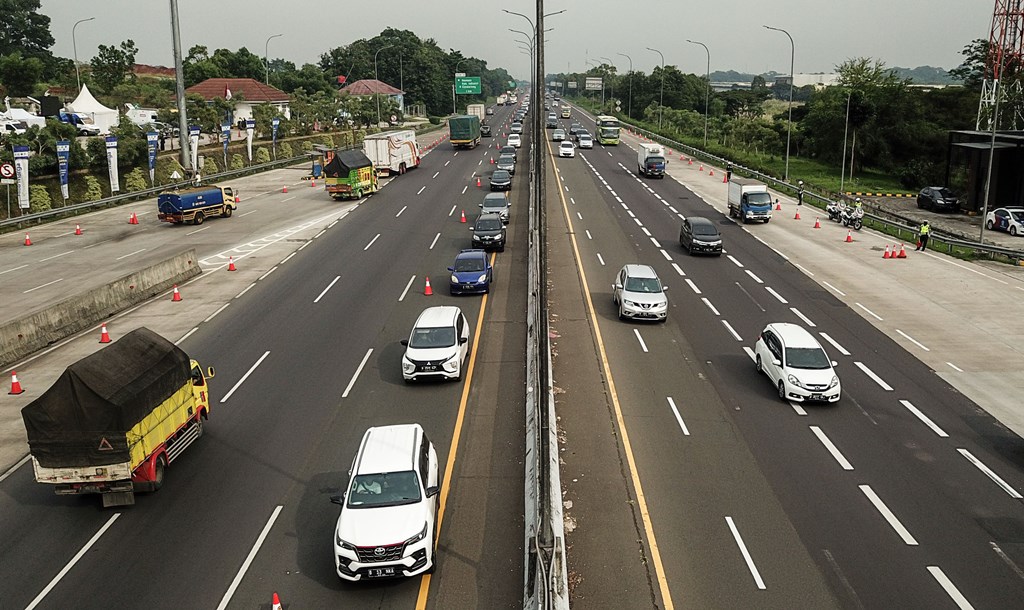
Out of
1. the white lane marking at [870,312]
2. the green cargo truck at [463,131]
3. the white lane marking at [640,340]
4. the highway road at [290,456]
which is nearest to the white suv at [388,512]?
the highway road at [290,456]

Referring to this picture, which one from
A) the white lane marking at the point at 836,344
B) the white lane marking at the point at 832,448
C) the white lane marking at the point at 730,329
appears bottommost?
the white lane marking at the point at 832,448

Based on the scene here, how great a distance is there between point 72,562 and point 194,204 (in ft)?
118

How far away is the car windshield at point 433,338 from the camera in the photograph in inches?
883

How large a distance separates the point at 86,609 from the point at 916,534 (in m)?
14.5

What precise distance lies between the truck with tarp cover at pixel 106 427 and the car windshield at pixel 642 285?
652 inches

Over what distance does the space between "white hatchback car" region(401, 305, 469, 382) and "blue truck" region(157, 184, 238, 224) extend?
28.3m

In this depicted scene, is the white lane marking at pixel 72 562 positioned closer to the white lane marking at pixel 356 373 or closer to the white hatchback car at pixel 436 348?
the white lane marking at pixel 356 373

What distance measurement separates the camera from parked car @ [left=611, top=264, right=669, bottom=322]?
2780 centimetres

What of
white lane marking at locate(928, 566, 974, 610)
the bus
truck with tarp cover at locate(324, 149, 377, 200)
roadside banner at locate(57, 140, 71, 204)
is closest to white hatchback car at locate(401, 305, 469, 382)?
white lane marking at locate(928, 566, 974, 610)

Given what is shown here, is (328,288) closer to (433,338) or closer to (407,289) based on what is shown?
(407,289)

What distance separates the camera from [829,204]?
1981 inches

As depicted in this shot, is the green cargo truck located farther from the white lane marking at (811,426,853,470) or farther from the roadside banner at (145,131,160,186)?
the white lane marking at (811,426,853,470)

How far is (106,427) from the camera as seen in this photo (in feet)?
49.4

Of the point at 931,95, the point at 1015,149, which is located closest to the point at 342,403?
the point at 1015,149
